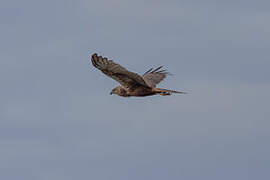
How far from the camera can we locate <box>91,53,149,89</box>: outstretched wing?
1233 inches

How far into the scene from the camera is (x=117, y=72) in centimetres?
3228

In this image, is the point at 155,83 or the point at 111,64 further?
the point at 155,83

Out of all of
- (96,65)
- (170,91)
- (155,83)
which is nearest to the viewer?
(96,65)

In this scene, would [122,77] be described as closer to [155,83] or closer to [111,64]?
[111,64]

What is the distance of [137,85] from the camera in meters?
34.3

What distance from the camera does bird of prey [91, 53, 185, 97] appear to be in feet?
103

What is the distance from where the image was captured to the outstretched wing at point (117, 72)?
3131cm

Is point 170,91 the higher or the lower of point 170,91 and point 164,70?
the lower

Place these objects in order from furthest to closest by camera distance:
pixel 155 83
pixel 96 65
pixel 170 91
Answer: pixel 155 83 → pixel 170 91 → pixel 96 65

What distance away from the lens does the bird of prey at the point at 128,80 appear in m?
31.5

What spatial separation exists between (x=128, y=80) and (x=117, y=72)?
157 cm

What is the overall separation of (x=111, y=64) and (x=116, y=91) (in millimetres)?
4190

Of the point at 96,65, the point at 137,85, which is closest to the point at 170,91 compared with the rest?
the point at 137,85

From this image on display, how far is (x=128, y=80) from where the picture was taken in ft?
111
